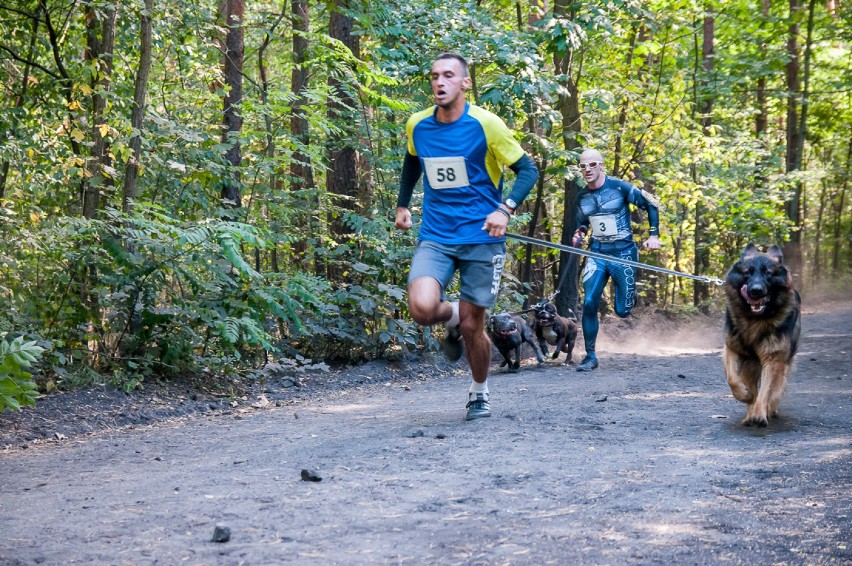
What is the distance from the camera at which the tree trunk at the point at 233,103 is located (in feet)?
33.7

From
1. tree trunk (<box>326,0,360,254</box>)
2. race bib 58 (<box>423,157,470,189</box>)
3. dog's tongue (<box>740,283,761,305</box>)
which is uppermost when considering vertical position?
tree trunk (<box>326,0,360,254</box>)

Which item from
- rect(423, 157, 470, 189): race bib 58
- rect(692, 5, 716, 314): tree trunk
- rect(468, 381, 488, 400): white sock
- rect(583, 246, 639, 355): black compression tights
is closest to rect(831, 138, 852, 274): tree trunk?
rect(692, 5, 716, 314): tree trunk

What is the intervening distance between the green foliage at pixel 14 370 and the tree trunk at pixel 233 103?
14.8 ft

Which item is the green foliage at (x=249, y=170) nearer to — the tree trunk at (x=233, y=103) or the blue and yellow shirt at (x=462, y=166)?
the tree trunk at (x=233, y=103)

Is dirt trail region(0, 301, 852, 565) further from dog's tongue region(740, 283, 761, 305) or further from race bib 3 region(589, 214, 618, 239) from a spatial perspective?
race bib 3 region(589, 214, 618, 239)

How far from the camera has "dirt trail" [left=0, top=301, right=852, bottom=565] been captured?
11.5ft

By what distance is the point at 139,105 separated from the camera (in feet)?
28.8

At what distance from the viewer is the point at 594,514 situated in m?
4.00

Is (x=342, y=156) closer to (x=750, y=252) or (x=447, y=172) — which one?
(x=447, y=172)

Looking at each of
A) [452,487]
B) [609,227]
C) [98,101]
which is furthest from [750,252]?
[98,101]

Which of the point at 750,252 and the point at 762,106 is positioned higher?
the point at 762,106

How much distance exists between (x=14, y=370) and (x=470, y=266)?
3150mm

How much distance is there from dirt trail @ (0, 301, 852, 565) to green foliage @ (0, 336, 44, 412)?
458mm

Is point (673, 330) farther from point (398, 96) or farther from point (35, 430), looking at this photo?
point (35, 430)
